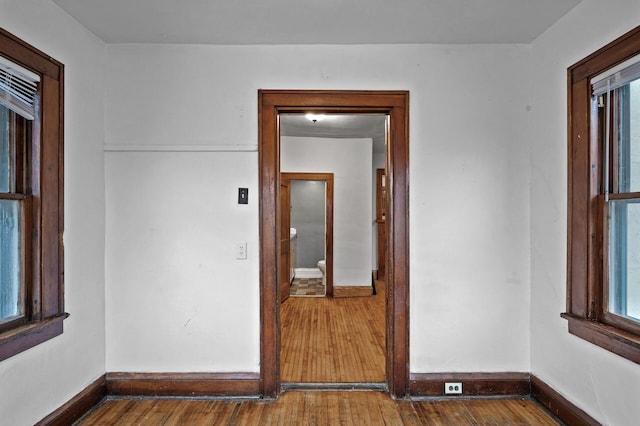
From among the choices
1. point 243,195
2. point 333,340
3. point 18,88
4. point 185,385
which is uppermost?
point 18,88

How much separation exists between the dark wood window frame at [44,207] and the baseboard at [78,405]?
0.46m

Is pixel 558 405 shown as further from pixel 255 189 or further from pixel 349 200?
pixel 349 200

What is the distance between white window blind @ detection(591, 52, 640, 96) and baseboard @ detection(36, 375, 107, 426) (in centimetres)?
348

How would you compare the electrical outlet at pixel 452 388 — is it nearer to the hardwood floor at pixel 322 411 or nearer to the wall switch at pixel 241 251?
the hardwood floor at pixel 322 411

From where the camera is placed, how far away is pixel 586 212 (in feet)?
7.09

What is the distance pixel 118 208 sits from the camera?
8.86ft

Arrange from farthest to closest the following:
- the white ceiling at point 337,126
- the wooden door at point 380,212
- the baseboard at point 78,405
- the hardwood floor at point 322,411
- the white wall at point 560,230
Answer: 1. the wooden door at point 380,212
2. the white ceiling at point 337,126
3. the hardwood floor at point 322,411
4. the baseboard at point 78,405
5. the white wall at point 560,230

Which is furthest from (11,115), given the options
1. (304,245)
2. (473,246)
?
(304,245)

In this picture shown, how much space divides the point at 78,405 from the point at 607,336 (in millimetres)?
3005

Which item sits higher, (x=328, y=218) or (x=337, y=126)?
(x=337, y=126)

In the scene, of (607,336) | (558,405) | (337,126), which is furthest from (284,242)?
(607,336)

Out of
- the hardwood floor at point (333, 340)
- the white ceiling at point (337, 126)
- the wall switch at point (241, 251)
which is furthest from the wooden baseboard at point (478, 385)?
the white ceiling at point (337, 126)

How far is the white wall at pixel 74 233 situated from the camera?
6.41 ft

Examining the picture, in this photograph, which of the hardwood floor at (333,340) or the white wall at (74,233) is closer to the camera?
the white wall at (74,233)
